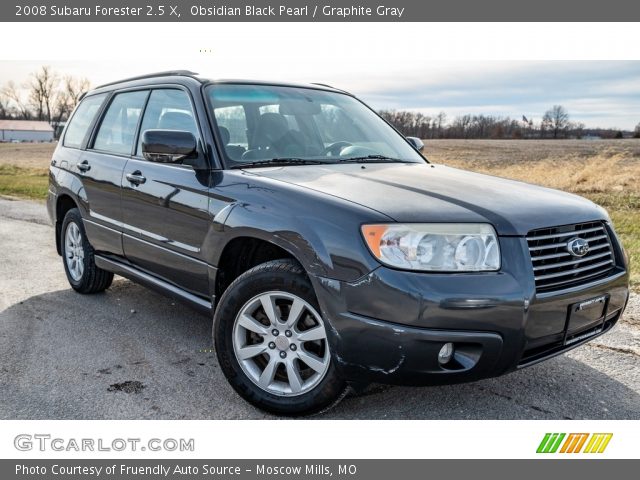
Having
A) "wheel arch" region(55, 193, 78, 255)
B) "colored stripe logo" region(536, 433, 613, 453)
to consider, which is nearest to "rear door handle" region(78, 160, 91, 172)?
"wheel arch" region(55, 193, 78, 255)

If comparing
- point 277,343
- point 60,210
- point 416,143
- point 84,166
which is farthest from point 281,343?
point 60,210

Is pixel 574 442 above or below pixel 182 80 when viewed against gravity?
below

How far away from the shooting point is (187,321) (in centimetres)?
479

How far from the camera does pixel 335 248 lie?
9.25 feet

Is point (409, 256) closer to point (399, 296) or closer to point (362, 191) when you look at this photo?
point (399, 296)

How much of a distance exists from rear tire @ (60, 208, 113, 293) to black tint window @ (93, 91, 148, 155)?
734mm

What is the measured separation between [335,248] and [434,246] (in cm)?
44

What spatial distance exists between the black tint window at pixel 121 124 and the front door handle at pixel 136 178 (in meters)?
0.29

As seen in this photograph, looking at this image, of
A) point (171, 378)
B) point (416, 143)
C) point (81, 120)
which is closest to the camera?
point (171, 378)

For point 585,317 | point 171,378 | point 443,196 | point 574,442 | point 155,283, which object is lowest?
point 171,378

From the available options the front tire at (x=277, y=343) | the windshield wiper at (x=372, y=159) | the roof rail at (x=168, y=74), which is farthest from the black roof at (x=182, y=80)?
the front tire at (x=277, y=343)

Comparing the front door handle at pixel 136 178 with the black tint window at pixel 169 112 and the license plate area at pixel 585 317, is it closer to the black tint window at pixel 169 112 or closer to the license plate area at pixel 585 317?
the black tint window at pixel 169 112

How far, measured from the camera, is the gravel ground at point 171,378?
10.8 ft

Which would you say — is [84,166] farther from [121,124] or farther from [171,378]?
[171,378]
